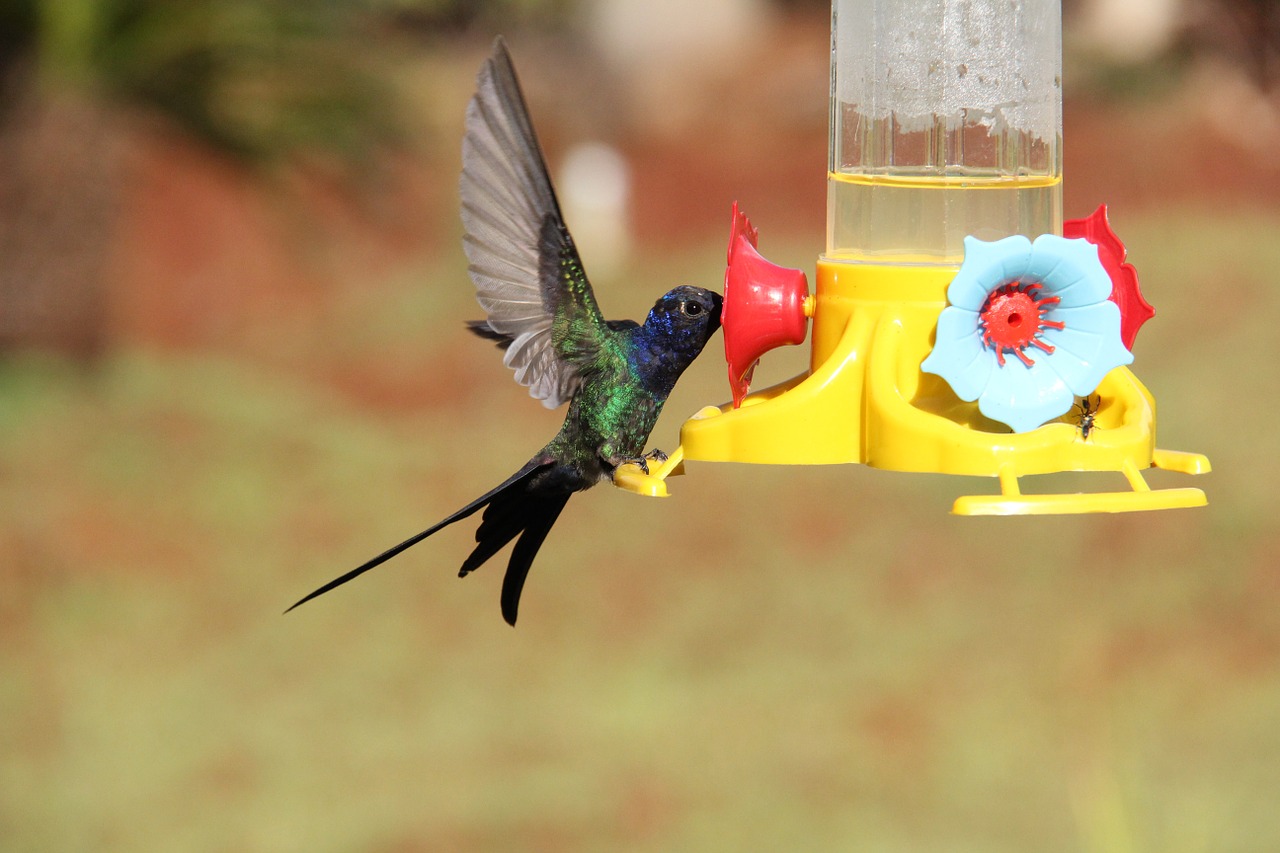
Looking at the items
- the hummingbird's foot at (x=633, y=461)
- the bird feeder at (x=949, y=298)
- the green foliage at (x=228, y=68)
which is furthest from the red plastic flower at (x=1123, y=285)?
the green foliage at (x=228, y=68)

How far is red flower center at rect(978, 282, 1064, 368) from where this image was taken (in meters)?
2.91

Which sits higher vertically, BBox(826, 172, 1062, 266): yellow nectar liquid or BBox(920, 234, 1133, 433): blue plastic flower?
BBox(826, 172, 1062, 266): yellow nectar liquid

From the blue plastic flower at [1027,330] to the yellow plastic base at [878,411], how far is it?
0.24 feet

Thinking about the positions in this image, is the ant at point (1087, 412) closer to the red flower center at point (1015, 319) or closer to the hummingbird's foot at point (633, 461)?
the red flower center at point (1015, 319)

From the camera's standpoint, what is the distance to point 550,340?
12.1ft

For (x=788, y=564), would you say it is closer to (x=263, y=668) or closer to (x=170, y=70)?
(x=263, y=668)

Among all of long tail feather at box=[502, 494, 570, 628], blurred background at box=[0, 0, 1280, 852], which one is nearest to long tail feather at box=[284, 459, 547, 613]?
long tail feather at box=[502, 494, 570, 628]

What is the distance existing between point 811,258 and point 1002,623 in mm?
6495

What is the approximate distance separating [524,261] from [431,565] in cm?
674

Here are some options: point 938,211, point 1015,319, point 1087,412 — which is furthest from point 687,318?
point 1087,412

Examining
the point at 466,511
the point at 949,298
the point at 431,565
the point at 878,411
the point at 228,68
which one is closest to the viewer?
the point at 949,298

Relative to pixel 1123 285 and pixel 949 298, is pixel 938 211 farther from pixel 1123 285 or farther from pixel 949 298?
pixel 949 298

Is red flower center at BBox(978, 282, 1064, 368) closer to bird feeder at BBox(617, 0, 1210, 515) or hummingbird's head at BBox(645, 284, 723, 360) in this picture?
bird feeder at BBox(617, 0, 1210, 515)

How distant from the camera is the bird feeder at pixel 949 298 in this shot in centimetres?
283
